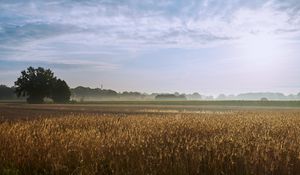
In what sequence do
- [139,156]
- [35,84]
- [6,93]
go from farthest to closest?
[6,93], [35,84], [139,156]

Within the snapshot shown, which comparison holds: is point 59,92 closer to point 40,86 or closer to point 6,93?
point 40,86

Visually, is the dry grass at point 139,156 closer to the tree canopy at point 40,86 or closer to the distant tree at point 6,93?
the tree canopy at point 40,86

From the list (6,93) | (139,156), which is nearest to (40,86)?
(6,93)

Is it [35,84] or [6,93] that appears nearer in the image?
[35,84]

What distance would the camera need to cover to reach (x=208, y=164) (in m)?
9.84

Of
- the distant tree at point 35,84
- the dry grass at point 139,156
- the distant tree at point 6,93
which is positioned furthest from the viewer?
the distant tree at point 6,93

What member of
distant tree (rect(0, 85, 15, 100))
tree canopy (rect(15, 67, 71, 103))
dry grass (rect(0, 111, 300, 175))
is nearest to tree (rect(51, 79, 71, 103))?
tree canopy (rect(15, 67, 71, 103))

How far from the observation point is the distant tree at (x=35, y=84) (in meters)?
98.8

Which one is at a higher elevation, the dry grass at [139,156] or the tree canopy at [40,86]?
the tree canopy at [40,86]

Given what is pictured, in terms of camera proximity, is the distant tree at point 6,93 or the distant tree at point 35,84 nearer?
the distant tree at point 35,84

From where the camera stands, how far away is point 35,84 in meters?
98.6

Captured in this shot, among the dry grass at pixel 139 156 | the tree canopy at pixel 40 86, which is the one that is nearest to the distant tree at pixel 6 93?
the tree canopy at pixel 40 86

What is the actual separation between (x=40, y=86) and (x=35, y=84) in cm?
121

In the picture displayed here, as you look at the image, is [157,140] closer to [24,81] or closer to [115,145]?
[115,145]
